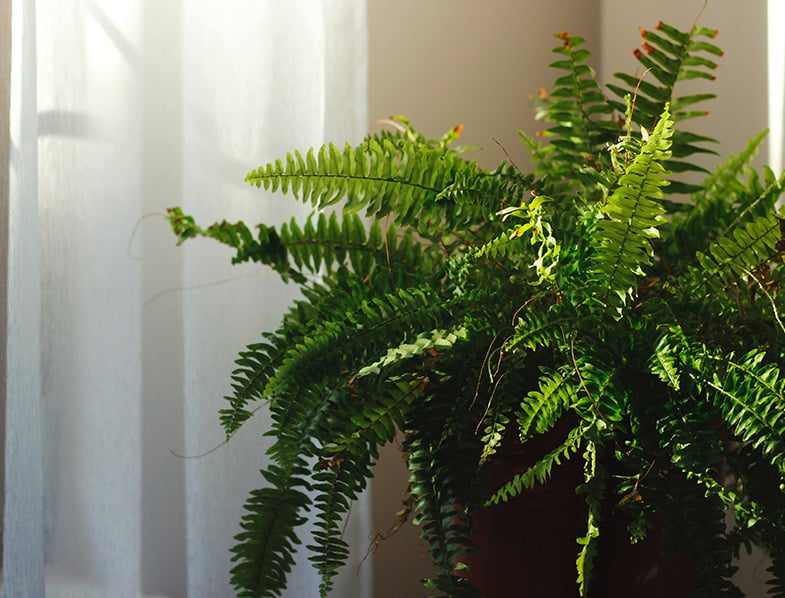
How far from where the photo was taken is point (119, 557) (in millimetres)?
1012

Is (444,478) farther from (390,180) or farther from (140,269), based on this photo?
(140,269)

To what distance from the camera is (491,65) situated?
4.85ft

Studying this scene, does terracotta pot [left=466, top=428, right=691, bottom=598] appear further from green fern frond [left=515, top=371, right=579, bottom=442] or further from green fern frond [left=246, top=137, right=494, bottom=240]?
green fern frond [left=246, top=137, right=494, bottom=240]

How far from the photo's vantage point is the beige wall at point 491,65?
49.9 inches

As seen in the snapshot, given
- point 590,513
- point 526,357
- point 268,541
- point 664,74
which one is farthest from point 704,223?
point 268,541

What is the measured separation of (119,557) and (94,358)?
24cm

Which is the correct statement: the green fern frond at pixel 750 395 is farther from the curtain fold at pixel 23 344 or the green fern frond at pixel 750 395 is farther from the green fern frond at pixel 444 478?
the curtain fold at pixel 23 344

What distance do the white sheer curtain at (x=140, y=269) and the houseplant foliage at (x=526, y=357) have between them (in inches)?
8.4

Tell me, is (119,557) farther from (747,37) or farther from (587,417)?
(747,37)

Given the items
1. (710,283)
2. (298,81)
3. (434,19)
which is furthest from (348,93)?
(710,283)

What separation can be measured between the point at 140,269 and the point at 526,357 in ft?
1.66

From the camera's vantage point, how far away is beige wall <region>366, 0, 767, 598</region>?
127 centimetres

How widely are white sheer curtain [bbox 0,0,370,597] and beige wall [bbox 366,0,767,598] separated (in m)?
0.24

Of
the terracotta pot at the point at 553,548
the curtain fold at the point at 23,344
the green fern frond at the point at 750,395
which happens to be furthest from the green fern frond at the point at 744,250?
the curtain fold at the point at 23,344
